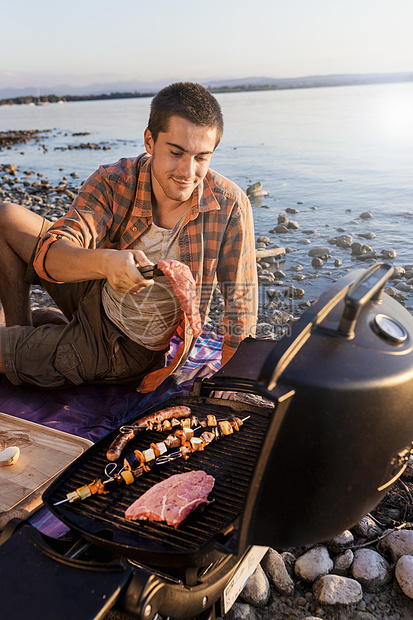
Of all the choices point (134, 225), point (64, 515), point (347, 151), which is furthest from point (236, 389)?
point (347, 151)

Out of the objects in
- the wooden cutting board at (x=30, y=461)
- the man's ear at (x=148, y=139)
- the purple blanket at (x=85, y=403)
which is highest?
the man's ear at (x=148, y=139)

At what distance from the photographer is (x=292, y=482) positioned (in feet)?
5.65

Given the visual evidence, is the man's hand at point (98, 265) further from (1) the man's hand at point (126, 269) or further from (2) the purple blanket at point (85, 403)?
(2) the purple blanket at point (85, 403)

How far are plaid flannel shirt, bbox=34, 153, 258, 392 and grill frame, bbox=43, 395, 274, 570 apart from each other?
1.13m

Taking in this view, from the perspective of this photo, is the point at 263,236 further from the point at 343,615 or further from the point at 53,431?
the point at 343,615

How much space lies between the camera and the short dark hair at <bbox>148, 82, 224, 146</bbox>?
3.21 m

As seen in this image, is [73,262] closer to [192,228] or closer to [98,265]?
[98,265]

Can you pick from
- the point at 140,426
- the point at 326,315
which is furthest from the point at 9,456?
the point at 326,315

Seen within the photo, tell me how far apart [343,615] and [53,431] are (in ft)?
6.56

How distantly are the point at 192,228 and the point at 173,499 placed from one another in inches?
81.1

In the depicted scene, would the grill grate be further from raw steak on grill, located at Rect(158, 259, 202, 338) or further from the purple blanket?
the purple blanket

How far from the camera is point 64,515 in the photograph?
221 cm

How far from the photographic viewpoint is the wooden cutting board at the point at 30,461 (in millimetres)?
2664

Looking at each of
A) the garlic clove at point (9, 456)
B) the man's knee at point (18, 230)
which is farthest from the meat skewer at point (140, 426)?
the man's knee at point (18, 230)
